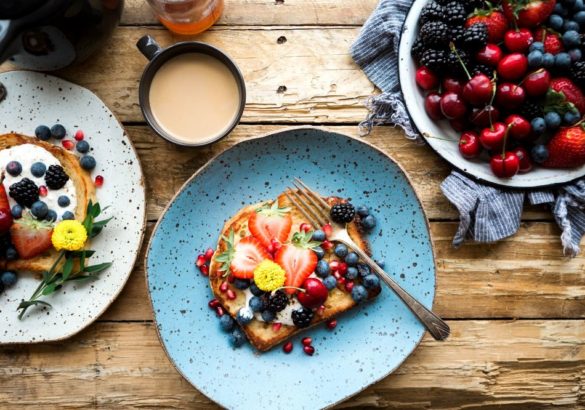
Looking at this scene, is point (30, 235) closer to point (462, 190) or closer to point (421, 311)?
point (421, 311)

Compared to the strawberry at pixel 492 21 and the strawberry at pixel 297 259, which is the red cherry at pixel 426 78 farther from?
the strawberry at pixel 297 259

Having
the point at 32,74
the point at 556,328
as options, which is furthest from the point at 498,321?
the point at 32,74

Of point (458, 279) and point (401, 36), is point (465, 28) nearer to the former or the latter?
point (401, 36)

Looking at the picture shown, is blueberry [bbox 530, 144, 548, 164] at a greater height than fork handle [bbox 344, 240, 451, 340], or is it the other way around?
blueberry [bbox 530, 144, 548, 164]

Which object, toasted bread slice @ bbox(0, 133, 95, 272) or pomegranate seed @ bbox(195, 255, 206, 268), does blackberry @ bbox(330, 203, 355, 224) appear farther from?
toasted bread slice @ bbox(0, 133, 95, 272)

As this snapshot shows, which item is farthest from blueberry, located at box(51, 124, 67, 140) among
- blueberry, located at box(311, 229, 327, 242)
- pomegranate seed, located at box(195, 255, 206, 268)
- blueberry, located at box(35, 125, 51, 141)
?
blueberry, located at box(311, 229, 327, 242)

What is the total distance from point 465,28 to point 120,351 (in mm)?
1286

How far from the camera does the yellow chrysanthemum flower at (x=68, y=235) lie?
1599 mm

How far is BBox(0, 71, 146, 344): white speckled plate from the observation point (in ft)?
5.52

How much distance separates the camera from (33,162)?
5.44 feet

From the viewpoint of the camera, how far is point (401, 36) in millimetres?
1685

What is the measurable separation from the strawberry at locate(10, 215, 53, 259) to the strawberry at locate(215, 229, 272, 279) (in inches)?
17.9

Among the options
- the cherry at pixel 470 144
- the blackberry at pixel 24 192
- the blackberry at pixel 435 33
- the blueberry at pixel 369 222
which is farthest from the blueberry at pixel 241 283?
the blackberry at pixel 435 33

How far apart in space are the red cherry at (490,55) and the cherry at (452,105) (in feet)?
0.39
